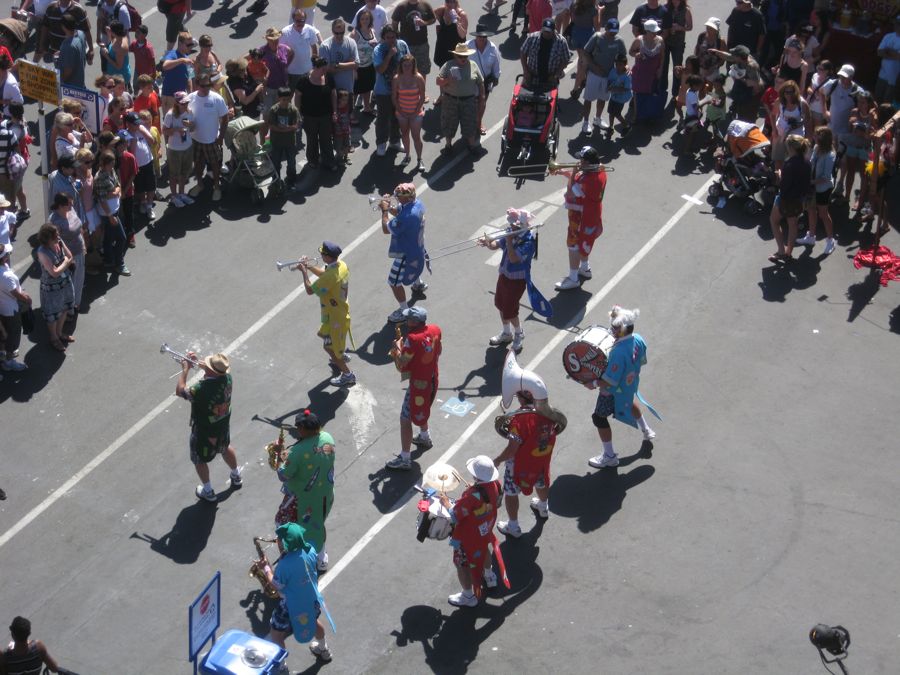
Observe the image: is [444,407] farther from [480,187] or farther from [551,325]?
[480,187]

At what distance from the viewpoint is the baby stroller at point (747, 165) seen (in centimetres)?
1727

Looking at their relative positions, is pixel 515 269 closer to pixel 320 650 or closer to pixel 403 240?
pixel 403 240

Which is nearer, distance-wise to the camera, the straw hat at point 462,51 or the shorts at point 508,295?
the shorts at point 508,295

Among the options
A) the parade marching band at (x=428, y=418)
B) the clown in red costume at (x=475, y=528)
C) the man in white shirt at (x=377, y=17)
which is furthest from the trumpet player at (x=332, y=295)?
the man in white shirt at (x=377, y=17)

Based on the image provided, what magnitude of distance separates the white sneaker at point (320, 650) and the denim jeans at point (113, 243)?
266 inches

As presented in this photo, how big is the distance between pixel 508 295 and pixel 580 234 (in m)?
1.63

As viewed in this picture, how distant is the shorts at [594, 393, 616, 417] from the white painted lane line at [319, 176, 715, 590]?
1.36m

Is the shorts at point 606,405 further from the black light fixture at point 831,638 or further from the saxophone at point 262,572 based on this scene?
the saxophone at point 262,572

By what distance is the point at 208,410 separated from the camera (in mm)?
12234

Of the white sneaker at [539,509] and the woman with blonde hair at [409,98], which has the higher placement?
the woman with blonde hair at [409,98]

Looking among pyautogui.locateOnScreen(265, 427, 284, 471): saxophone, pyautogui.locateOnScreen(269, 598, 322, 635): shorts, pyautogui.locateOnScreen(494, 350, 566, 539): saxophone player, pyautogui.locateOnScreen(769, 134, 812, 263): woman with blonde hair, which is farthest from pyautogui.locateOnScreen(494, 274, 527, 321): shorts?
pyautogui.locateOnScreen(269, 598, 322, 635): shorts

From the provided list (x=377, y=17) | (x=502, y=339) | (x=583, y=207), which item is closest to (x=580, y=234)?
(x=583, y=207)

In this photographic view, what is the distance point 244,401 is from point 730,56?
9.21 m

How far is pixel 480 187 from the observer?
58.7ft
